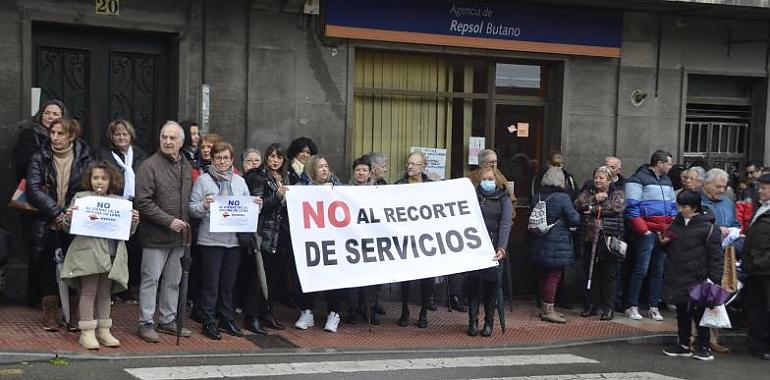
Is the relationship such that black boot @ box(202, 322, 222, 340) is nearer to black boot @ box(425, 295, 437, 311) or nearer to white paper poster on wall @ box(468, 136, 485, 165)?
black boot @ box(425, 295, 437, 311)

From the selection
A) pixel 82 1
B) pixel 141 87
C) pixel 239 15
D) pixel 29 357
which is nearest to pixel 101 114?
pixel 141 87

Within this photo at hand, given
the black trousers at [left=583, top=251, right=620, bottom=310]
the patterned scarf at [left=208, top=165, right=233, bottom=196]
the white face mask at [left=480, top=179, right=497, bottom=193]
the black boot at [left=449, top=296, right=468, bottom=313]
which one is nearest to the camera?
the patterned scarf at [left=208, top=165, right=233, bottom=196]

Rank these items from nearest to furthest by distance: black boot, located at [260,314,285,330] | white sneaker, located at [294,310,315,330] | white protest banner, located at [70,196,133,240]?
white protest banner, located at [70,196,133,240]
black boot, located at [260,314,285,330]
white sneaker, located at [294,310,315,330]

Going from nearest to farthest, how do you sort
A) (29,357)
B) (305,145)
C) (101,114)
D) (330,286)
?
(29,357)
(330,286)
(305,145)
(101,114)

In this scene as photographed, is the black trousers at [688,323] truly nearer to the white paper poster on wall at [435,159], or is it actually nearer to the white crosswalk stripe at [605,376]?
the white crosswalk stripe at [605,376]

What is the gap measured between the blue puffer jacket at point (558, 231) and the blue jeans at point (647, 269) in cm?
120

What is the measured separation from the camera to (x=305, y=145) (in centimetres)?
993

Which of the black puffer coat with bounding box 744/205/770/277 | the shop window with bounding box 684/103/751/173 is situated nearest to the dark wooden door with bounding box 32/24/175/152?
the black puffer coat with bounding box 744/205/770/277

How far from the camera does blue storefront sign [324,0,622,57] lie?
11.6 m

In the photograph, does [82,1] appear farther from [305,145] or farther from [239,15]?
[305,145]

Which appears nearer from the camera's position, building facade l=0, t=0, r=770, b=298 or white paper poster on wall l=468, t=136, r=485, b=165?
building facade l=0, t=0, r=770, b=298

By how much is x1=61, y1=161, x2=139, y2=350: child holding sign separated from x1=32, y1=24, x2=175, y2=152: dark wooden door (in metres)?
2.30

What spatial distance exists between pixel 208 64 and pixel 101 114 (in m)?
1.34

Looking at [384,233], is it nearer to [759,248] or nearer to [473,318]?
[473,318]
